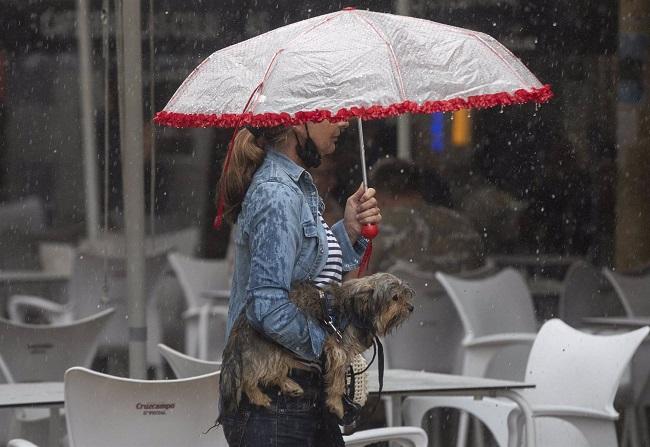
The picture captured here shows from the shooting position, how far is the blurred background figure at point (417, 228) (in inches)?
310

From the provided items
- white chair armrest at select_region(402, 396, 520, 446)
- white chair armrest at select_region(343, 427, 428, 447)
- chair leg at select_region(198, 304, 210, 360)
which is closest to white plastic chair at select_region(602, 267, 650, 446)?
white chair armrest at select_region(402, 396, 520, 446)

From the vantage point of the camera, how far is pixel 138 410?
4391 mm

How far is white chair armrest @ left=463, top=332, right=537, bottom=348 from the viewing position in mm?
7445

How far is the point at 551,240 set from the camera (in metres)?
8.00

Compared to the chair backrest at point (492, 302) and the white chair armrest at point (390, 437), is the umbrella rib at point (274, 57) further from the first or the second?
the chair backrest at point (492, 302)

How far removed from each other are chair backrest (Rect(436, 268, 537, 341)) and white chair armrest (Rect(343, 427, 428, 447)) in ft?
8.05

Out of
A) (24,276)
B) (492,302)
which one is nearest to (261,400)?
(24,276)

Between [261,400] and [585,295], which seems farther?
[585,295]

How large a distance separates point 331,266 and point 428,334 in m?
4.15

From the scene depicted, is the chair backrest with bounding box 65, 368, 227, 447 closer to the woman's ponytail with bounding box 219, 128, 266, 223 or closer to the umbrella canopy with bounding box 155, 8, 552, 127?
the woman's ponytail with bounding box 219, 128, 266, 223

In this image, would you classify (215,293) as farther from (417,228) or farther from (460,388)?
(460,388)

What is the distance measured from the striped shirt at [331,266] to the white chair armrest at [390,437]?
1155 millimetres

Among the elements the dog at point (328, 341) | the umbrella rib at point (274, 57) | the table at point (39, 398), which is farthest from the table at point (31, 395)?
the umbrella rib at point (274, 57)

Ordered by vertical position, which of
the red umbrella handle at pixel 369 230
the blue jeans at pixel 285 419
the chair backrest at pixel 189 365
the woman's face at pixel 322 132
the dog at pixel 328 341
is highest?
the woman's face at pixel 322 132
